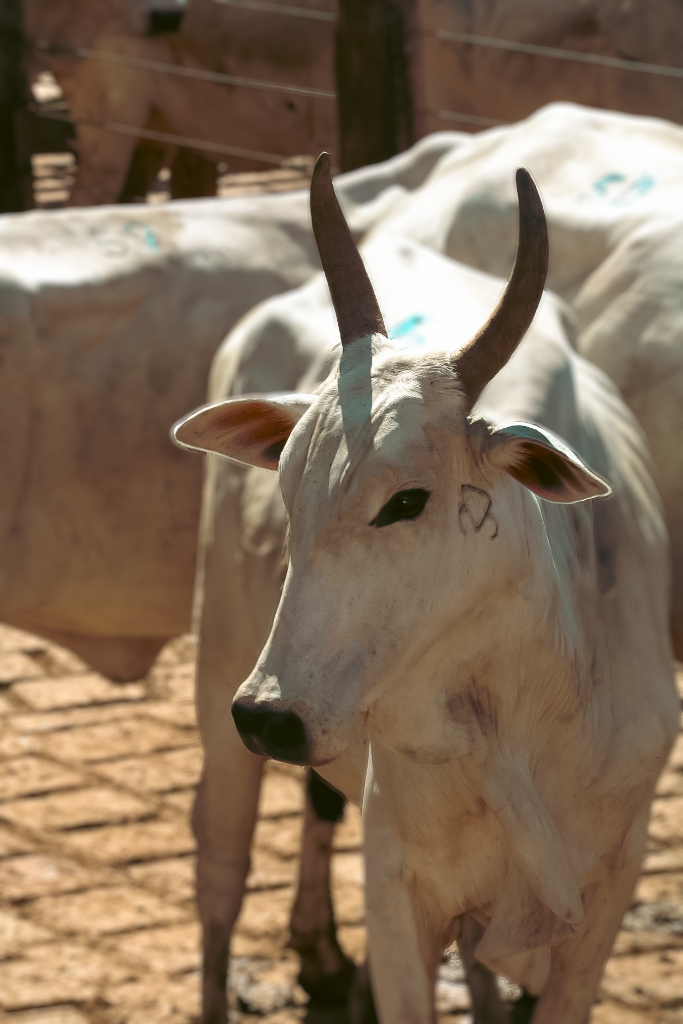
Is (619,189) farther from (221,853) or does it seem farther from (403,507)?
(403,507)

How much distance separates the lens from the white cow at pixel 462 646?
6.22 ft

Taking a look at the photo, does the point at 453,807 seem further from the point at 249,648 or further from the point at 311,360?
the point at 311,360

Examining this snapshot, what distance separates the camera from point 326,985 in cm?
382

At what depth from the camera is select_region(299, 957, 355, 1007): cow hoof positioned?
3.82 m

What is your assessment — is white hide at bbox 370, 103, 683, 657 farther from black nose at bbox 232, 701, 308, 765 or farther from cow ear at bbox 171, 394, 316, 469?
black nose at bbox 232, 701, 308, 765

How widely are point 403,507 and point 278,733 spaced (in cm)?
34

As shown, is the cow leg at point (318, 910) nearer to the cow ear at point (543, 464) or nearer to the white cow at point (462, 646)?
the white cow at point (462, 646)

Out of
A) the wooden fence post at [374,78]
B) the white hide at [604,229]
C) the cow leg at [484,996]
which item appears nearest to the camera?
the cow leg at [484,996]

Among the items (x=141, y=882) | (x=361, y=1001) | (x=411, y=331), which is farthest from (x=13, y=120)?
(x=361, y=1001)

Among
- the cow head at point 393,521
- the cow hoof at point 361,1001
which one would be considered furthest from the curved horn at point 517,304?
the cow hoof at point 361,1001

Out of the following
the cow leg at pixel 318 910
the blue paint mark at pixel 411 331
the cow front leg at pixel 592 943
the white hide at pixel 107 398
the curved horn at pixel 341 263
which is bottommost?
the cow front leg at pixel 592 943

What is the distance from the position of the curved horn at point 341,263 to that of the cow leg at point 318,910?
1.97 meters

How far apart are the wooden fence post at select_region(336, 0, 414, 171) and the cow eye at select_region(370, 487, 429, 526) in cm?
411

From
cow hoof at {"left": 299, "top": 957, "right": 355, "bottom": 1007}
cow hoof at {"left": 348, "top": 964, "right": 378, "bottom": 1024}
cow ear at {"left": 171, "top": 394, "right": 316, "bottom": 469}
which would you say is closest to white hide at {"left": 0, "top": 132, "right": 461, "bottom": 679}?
cow hoof at {"left": 299, "top": 957, "right": 355, "bottom": 1007}
